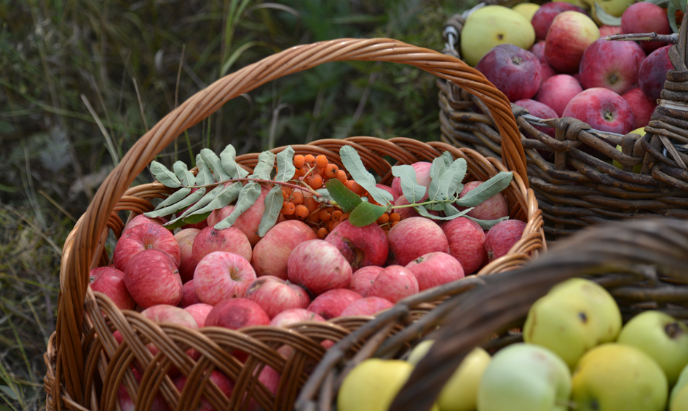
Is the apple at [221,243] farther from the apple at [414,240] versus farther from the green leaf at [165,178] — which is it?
the apple at [414,240]

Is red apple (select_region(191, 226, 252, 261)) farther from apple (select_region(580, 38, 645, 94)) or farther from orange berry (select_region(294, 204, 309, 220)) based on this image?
apple (select_region(580, 38, 645, 94))

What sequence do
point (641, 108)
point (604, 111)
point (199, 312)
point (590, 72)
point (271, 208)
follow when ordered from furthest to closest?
point (590, 72) → point (641, 108) → point (604, 111) → point (271, 208) → point (199, 312)

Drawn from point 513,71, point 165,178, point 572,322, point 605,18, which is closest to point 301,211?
point 165,178

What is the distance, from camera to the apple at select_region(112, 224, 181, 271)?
111 centimetres

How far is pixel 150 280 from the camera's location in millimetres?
993

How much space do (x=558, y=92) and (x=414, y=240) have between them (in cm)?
93

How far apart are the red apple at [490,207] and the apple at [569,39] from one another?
86 centimetres

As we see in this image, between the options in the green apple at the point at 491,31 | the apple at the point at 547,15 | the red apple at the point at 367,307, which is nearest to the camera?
the red apple at the point at 367,307

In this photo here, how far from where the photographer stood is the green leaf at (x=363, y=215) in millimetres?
1083

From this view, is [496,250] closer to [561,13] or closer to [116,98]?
[561,13]

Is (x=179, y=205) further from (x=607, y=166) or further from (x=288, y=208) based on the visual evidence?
(x=607, y=166)

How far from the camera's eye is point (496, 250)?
3.62ft

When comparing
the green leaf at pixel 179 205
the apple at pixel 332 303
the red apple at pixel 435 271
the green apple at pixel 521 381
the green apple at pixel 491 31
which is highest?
the green apple at pixel 491 31

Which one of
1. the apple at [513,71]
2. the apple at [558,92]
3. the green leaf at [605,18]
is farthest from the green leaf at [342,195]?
the green leaf at [605,18]
